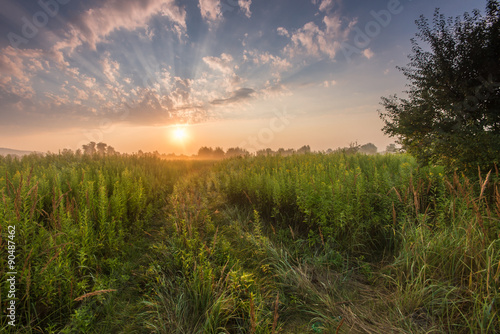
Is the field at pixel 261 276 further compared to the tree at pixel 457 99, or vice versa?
the tree at pixel 457 99

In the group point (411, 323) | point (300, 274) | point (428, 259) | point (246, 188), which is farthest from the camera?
point (246, 188)

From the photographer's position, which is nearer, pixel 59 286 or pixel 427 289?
pixel 59 286

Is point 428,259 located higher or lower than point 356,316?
higher

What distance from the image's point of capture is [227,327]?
195 centimetres

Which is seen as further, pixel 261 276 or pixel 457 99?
pixel 457 99

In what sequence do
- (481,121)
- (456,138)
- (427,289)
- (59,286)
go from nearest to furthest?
(59,286), (427,289), (456,138), (481,121)

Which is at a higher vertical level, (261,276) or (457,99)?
(457,99)

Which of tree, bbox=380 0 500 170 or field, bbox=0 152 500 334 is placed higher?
tree, bbox=380 0 500 170

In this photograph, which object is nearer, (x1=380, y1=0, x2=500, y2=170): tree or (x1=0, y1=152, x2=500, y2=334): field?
(x1=0, y1=152, x2=500, y2=334): field

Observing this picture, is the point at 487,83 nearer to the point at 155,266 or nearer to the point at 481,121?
the point at 481,121

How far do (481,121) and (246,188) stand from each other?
526cm

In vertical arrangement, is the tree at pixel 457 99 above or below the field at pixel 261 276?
above

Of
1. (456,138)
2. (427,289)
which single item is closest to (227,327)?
(427,289)

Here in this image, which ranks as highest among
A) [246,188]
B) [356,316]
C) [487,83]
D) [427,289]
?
[487,83]
